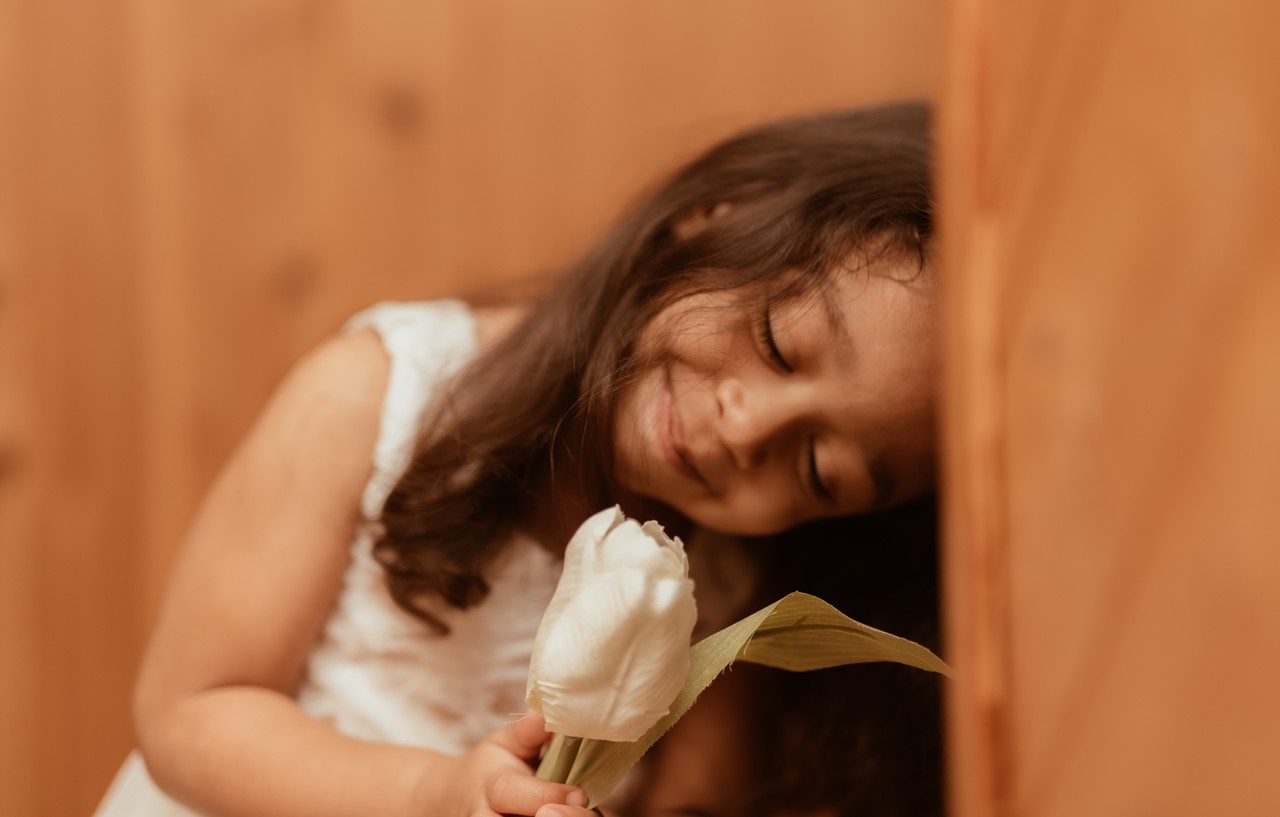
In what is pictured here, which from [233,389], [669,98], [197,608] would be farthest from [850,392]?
[233,389]

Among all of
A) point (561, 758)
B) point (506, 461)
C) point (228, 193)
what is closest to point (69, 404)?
point (228, 193)

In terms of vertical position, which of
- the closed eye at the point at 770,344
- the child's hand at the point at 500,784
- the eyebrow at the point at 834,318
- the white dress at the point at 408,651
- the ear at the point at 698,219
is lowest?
the white dress at the point at 408,651

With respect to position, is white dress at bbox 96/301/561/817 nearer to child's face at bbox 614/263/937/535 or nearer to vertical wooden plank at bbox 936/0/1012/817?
child's face at bbox 614/263/937/535

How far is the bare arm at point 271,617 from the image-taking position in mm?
629

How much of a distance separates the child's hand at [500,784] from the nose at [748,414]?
0.17 m

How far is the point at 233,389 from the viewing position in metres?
1.04

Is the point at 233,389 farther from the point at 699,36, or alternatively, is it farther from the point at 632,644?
the point at 632,644

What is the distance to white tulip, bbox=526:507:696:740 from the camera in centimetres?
35

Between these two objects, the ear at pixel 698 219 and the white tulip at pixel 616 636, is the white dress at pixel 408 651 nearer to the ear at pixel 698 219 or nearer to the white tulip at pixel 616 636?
the ear at pixel 698 219

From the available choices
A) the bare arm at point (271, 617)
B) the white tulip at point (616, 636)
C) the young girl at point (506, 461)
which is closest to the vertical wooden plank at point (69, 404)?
the young girl at point (506, 461)

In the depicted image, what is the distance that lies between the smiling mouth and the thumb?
0.52 feet

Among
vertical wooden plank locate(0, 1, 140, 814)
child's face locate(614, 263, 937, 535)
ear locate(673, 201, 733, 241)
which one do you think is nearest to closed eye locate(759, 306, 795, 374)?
child's face locate(614, 263, 937, 535)

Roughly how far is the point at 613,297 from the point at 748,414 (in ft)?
0.42

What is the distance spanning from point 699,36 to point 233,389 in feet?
1.67
